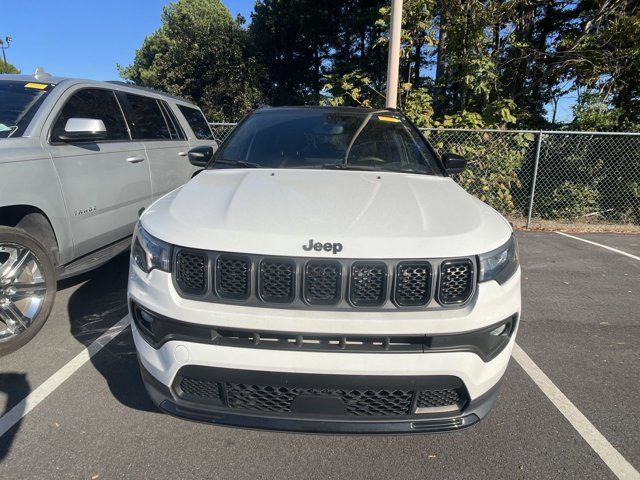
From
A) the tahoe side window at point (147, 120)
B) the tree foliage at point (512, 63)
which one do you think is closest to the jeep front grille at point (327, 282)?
the tahoe side window at point (147, 120)

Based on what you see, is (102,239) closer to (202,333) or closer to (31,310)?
(31,310)

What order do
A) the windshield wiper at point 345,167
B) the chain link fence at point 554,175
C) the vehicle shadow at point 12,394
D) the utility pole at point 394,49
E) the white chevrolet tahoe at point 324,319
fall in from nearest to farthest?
the white chevrolet tahoe at point 324,319, the vehicle shadow at point 12,394, the windshield wiper at point 345,167, the utility pole at point 394,49, the chain link fence at point 554,175

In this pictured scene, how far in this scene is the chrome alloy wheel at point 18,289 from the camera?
3.07 metres

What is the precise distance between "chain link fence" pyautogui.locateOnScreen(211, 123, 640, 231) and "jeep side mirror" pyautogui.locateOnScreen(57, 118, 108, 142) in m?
5.21

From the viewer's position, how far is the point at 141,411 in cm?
258

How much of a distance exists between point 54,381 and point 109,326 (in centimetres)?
79

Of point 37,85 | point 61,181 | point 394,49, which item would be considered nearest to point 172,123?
point 37,85

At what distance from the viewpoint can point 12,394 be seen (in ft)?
8.91

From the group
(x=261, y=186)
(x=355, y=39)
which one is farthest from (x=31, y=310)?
(x=355, y=39)

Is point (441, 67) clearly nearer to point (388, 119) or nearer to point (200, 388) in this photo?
point (388, 119)

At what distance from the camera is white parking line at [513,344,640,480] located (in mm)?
2250

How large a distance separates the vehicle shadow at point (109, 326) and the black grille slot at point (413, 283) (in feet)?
5.47

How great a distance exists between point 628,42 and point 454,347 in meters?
10.0

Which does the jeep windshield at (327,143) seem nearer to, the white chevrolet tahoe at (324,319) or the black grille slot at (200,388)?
the white chevrolet tahoe at (324,319)
